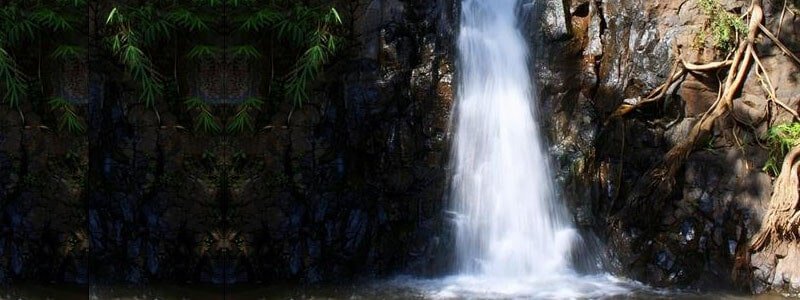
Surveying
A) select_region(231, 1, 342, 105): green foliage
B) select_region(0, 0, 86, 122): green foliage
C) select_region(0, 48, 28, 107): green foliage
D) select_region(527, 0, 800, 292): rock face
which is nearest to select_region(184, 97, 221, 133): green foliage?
select_region(231, 1, 342, 105): green foliage

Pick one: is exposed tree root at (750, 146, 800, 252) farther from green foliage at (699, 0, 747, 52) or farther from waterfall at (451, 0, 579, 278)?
waterfall at (451, 0, 579, 278)

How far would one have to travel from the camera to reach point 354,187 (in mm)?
7559

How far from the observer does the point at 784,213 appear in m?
6.57

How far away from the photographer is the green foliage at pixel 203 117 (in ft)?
16.7

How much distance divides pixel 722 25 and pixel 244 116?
4.47 meters

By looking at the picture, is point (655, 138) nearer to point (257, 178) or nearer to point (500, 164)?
point (500, 164)

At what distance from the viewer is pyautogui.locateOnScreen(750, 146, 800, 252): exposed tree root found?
6.55 m

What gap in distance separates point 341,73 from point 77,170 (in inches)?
126

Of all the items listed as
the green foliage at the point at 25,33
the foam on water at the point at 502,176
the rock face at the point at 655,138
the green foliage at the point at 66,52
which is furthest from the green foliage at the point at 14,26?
the rock face at the point at 655,138

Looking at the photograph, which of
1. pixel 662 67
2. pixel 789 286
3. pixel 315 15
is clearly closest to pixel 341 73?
pixel 315 15

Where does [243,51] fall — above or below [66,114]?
above

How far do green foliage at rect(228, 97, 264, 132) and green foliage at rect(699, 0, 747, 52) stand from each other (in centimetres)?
428

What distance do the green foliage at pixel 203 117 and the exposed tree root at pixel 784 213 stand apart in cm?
442

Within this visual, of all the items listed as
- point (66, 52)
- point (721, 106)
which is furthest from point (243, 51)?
point (721, 106)
